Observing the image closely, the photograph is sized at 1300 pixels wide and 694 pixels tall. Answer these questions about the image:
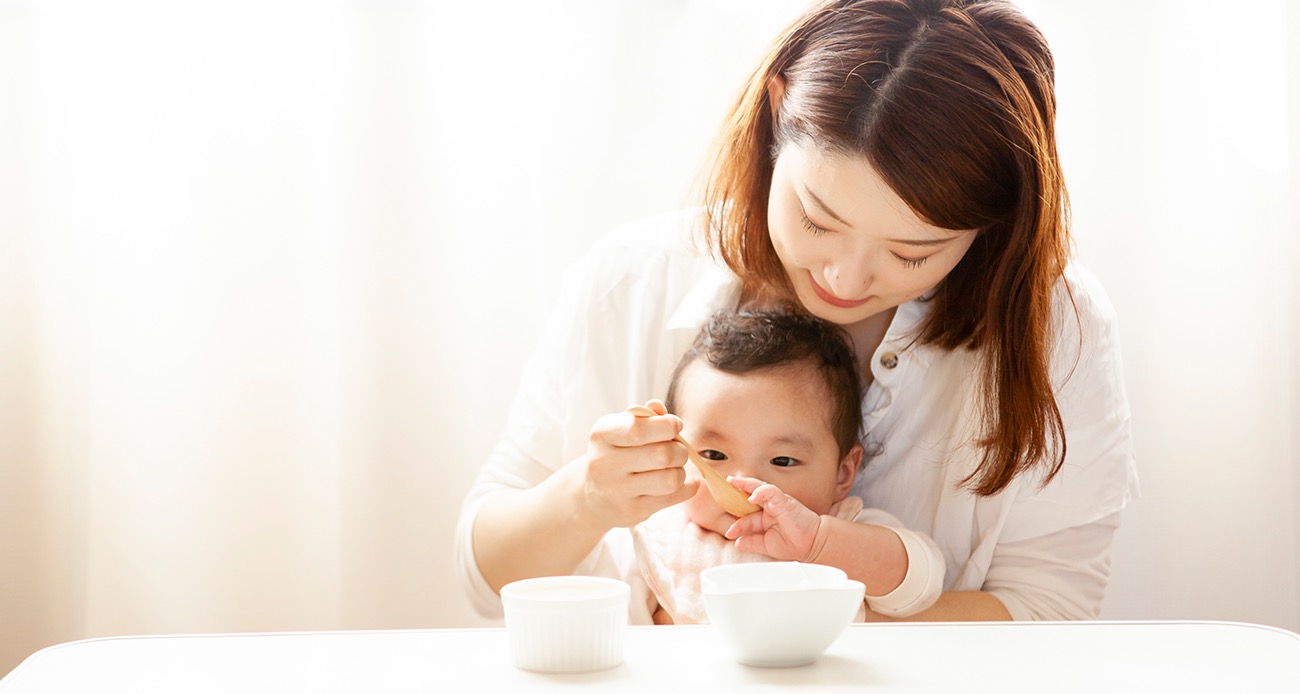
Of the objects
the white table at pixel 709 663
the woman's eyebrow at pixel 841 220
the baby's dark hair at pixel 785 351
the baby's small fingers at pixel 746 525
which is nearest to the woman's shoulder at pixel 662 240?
the baby's dark hair at pixel 785 351

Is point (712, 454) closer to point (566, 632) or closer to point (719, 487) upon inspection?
→ point (719, 487)

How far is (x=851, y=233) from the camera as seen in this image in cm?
115

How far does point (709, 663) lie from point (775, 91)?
2.14 feet

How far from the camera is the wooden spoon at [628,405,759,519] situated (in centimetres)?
110

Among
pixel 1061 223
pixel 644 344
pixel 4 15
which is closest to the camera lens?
pixel 1061 223

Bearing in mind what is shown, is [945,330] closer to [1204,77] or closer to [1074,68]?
[1074,68]

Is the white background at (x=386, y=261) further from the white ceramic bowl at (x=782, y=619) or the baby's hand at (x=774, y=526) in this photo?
the white ceramic bowl at (x=782, y=619)

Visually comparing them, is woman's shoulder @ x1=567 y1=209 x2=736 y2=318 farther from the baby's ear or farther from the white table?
the white table

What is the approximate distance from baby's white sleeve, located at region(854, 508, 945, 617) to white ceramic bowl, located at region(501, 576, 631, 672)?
50 cm

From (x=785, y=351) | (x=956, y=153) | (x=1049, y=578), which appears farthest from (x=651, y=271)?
(x=1049, y=578)

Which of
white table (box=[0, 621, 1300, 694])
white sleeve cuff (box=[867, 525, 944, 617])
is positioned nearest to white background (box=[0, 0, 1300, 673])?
white sleeve cuff (box=[867, 525, 944, 617])

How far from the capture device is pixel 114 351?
1564mm

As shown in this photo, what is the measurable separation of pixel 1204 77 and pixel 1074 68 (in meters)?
0.18

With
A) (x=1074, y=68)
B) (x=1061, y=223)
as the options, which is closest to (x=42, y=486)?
(x=1061, y=223)
